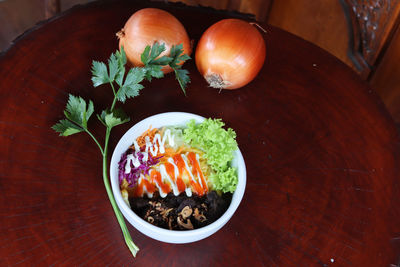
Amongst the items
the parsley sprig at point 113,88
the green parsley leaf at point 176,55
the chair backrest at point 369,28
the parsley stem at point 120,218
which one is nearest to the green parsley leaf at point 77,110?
the parsley sprig at point 113,88

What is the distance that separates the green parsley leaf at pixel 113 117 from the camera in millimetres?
893

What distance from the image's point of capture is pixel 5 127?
926 mm

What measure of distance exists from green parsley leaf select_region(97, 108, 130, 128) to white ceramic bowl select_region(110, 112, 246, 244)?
0.06 meters

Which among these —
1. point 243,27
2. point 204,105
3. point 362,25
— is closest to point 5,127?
point 204,105

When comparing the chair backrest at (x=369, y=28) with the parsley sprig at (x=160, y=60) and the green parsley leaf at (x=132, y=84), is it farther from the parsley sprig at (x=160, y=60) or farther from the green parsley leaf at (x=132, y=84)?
the green parsley leaf at (x=132, y=84)

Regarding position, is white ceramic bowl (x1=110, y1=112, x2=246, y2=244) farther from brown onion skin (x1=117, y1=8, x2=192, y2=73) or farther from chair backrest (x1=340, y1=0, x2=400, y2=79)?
chair backrest (x1=340, y1=0, x2=400, y2=79)

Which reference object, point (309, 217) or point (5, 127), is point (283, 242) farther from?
point (5, 127)

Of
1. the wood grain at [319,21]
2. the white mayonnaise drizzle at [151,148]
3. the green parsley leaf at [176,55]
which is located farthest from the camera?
the wood grain at [319,21]

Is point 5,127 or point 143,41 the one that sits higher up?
point 143,41

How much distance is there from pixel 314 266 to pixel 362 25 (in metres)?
1.13

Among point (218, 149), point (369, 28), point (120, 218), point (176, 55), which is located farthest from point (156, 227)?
point (369, 28)

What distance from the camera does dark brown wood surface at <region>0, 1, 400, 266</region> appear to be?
2.69 ft

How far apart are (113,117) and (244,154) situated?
1.06ft

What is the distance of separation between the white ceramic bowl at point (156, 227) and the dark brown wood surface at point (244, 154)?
0.18ft
